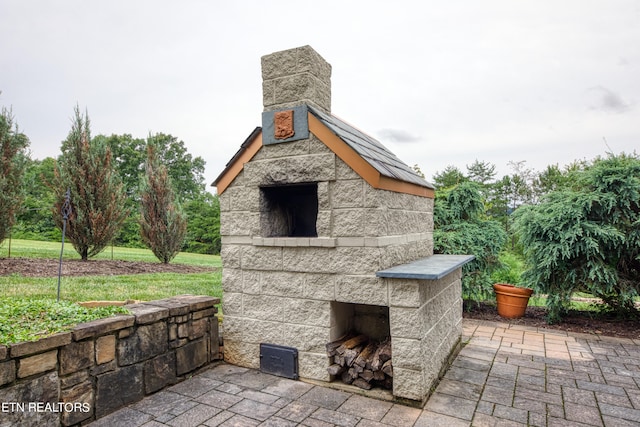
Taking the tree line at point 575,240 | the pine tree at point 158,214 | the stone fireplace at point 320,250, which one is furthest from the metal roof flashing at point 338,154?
the pine tree at point 158,214

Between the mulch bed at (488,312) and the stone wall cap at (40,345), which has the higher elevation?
the stone wall cap at (40,345)

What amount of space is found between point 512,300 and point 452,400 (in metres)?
3.83

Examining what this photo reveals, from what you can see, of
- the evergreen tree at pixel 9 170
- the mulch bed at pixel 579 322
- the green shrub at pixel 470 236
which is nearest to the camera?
the mulch bed at pixel 579 322

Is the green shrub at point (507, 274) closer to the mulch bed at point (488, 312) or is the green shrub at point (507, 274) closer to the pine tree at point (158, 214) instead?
the mulch bed at point (488, 312)

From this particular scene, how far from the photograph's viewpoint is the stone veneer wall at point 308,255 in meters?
3.06

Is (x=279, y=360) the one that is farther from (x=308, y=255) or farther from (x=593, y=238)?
(x=593, y=238)

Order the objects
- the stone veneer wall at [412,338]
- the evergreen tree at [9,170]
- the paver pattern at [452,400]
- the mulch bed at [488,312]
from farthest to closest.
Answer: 1. the evergreen tree at [9,170]
2. the mulch bed at [488,312]
3. the stone veneer wall at [412,338]
4. the paver pattern at [452,400]

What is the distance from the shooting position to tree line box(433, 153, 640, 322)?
5191 millimetres

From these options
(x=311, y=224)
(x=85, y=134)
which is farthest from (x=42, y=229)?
(x=311, y=224)

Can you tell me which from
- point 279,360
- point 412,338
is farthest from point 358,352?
point 279,360

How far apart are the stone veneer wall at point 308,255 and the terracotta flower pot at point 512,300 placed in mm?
3229

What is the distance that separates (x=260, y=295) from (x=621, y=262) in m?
5.87

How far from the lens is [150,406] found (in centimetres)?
277

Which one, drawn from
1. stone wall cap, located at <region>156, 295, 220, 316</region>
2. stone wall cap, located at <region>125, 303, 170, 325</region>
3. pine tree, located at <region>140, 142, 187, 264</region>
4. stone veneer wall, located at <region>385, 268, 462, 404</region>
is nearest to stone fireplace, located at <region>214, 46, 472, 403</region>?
stone veneer wall, located at <region>385, 268, 462, 404</region>
